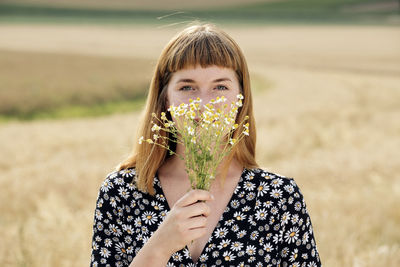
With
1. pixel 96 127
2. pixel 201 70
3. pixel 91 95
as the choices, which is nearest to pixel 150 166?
pixel 201 70

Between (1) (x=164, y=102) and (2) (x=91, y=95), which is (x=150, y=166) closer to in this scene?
(1) (x=164, y=102)

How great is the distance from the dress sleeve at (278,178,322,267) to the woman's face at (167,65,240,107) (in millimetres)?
522

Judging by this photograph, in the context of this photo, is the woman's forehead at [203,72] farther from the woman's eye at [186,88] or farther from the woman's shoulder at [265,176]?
the woman's shoulder at [265,176]

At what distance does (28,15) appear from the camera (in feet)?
303

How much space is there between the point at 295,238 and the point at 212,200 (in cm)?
40

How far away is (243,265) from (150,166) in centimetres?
61

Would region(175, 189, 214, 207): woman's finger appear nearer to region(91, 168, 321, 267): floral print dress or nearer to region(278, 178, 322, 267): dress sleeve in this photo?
region(91, 168, 321, 267): floral print dress

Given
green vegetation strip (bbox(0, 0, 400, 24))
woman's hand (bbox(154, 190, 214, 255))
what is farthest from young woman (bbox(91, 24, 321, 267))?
green vegetation strip (bbox(0, 0, 400, 24))

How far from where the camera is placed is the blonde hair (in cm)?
228

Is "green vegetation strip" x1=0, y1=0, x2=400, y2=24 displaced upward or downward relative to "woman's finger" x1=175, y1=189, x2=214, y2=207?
upward

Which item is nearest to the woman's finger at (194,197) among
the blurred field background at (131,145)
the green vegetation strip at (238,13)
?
the blurred field background at (131,145)

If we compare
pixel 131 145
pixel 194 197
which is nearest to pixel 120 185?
pixel 194 197

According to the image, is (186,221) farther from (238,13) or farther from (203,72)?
(238,13)

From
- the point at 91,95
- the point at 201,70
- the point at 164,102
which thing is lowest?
the point at 91,95
